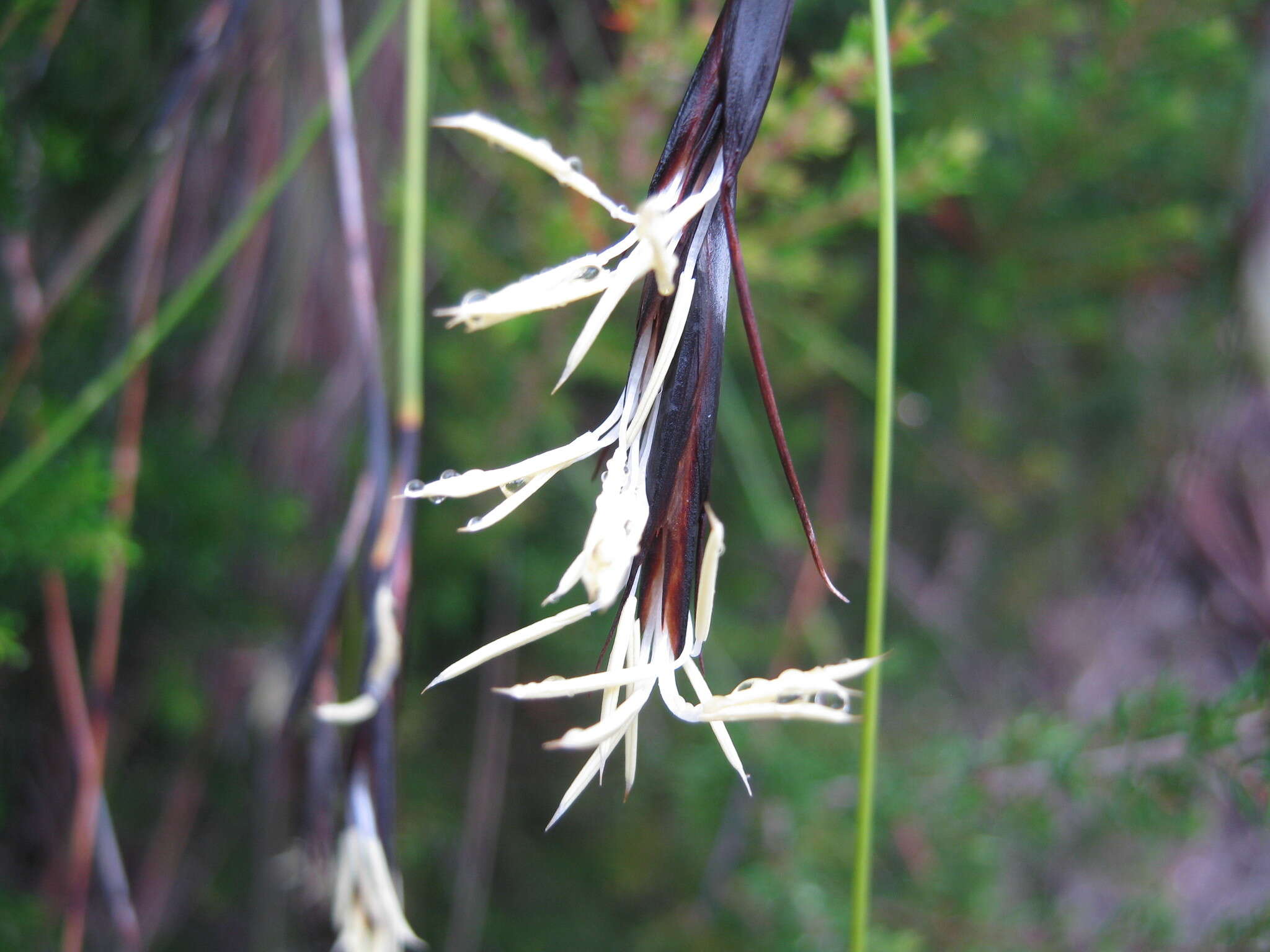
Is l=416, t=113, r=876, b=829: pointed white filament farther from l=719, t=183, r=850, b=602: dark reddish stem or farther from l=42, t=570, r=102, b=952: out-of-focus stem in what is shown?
l=42, t=570, r=102, b=952: out-of-focus stem

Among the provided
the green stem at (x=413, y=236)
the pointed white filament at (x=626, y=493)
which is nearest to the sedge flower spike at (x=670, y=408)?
the pointed white filament at (x=626, y=493)

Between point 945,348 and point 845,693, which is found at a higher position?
point 945,348

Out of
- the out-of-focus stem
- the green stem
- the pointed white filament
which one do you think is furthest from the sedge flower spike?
the out-of-focus stem

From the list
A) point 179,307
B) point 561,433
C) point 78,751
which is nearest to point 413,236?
point 179,307

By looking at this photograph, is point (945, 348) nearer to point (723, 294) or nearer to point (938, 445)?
point (938, 445)

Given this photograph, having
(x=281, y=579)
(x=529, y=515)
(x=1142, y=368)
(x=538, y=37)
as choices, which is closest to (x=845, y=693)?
(x=529, y=515)

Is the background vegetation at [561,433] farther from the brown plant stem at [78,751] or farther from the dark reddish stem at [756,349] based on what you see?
the dark reddish stem at [756,349]
